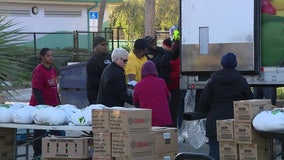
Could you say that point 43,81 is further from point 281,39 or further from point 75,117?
point 281,39

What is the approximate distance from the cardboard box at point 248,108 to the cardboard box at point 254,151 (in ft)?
1.02

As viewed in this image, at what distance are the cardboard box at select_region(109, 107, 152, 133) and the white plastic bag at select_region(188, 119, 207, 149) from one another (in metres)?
3.80

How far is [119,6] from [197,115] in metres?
28.5

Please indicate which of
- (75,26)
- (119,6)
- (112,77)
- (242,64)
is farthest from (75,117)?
(119,6)

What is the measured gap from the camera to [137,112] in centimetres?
689

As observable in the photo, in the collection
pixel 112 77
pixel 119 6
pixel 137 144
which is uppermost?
pixel 119 6

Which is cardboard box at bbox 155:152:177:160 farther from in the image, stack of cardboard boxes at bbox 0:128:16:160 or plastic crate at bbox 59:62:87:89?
plastic crate at bbox 59:62:87:89

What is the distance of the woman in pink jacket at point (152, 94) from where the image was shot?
817 cm

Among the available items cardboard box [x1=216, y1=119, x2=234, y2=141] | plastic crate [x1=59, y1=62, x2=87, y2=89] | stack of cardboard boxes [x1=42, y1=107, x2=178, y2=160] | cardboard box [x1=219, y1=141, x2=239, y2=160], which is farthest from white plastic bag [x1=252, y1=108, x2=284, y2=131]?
plastic crate [x1=59, y1=62, x2=87, y2=89]

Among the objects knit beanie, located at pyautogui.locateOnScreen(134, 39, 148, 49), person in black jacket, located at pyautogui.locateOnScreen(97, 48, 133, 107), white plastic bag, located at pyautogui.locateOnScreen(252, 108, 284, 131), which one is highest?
knit beanie, located at pyautogui.locateOnScreen(134, 39, 148, 49)

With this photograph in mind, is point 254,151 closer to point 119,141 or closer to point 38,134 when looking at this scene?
point 119,141

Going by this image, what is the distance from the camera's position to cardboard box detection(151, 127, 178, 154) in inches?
285

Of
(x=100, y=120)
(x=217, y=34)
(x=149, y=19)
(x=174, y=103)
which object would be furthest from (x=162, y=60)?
(x=149, y=19)

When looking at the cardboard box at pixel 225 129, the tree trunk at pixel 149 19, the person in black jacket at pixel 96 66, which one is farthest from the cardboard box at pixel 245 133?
the tree trunk at pixel 149 19
